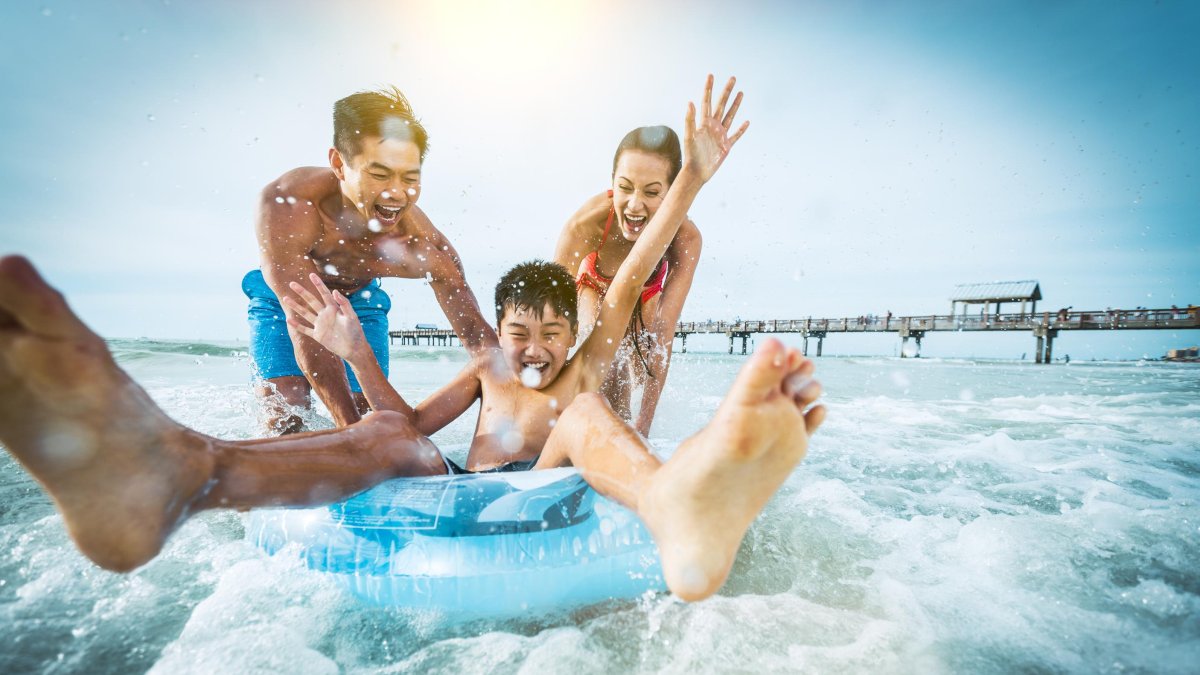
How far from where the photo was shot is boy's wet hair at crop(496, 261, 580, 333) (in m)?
2.63

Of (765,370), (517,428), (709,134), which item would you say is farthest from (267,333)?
→ (765,370)

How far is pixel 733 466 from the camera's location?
132 centimetres

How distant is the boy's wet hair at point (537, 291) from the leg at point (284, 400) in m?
1.58

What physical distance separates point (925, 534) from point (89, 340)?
324cm

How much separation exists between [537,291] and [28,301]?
5.84 ft

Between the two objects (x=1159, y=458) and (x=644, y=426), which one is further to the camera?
(x=1159, y=458)

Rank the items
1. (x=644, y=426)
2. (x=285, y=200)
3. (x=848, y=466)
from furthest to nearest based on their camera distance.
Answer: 1. (x=848, y=466)
2. (x=644, y=426)
3. (x=285, y=200)

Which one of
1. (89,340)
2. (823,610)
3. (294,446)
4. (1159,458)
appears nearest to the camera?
(89,340)

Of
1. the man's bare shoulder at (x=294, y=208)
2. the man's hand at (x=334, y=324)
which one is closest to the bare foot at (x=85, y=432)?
the man's hand at (x=334, y=324)

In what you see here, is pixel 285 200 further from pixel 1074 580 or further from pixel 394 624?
pixel 1074 580

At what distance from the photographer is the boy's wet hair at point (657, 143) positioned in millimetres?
3346

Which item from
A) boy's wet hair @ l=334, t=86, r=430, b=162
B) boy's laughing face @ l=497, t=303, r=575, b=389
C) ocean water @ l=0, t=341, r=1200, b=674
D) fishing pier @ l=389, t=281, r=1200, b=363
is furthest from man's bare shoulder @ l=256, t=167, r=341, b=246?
fishing pier @ l=389, t=281, r=1200, b=363

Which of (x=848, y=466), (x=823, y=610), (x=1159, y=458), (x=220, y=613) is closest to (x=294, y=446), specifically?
(x=220, y=613)

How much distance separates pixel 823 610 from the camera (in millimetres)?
1993
